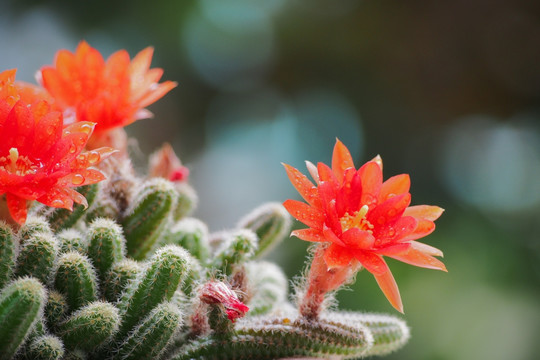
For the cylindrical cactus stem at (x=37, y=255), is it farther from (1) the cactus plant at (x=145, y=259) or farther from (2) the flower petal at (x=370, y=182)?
(2) the flower petal at (x=370, y=182)

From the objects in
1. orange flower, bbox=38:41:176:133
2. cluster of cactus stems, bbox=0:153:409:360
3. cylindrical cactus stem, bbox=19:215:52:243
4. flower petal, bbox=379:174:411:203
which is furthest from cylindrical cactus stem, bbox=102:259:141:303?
flower petal, bbox=379:174:411:203

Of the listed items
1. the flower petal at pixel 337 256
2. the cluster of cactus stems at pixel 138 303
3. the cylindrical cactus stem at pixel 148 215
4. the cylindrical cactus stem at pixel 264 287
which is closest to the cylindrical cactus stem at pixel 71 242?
the cluster of cactus stems at pixel 138 303

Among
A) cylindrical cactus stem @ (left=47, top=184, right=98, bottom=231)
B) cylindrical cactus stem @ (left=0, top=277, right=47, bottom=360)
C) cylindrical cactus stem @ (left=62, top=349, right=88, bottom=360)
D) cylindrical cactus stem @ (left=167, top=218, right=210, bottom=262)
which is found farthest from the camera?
cylindrical cactus stem @ (left=167, top=218, right=210, bottom=262)

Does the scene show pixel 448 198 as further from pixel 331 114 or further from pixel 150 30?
pixel 150 30

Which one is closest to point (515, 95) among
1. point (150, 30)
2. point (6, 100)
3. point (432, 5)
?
point (432, 5)

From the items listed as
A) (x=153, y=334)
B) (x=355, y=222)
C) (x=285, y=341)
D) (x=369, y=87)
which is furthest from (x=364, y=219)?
(x=369, y=87)

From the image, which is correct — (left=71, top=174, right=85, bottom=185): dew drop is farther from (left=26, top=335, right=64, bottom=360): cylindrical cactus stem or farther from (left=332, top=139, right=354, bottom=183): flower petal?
(left=332, top=139, right=354, bottom=183): flower petal

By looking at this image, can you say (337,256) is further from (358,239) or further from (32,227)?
(32,227)
